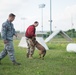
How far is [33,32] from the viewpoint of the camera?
13.5 meters

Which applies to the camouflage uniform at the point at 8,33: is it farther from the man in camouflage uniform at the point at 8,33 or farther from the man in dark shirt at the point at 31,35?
the man in dark shirt at the point at 31,35

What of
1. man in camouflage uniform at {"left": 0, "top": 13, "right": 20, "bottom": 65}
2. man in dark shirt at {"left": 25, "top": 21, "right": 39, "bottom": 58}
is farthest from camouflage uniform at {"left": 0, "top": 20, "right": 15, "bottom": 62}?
man in dark shirt at {"left": 25, "top": 21, "right": 39, "bottom": 58}

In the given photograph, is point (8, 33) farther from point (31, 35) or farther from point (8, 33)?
point (31, 35)

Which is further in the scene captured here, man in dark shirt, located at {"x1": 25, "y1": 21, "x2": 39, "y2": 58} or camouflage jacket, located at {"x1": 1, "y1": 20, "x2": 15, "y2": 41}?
man in dark shirt, located at {"x1": 25, "y1": 21, "x2": 39, "y2": 58}

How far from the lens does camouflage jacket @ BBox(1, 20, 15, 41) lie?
10281 mm

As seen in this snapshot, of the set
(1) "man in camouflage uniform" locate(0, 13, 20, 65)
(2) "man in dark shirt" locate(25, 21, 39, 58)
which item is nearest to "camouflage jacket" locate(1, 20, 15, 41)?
(1) "man in camouflage uniform" locate(0, 13, 20, 65)

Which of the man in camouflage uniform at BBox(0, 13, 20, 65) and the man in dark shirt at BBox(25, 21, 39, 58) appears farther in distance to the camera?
the man in dark shirt at BBox(25, 21, 39, 58)

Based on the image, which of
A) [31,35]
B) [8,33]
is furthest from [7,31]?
[31,35]

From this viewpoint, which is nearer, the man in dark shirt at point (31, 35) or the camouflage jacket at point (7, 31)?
the camouflage jacket at point (7, 31)

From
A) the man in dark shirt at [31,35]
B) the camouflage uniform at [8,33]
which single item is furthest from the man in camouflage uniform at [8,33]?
the man in dark shirt at [31,35]

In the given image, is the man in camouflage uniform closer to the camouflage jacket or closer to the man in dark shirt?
the camouflage jacket

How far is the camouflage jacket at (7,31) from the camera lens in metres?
10.3

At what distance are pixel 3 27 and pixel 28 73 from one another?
2392 millimetres

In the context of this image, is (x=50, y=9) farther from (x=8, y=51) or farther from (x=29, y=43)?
(x=8, y=51)
